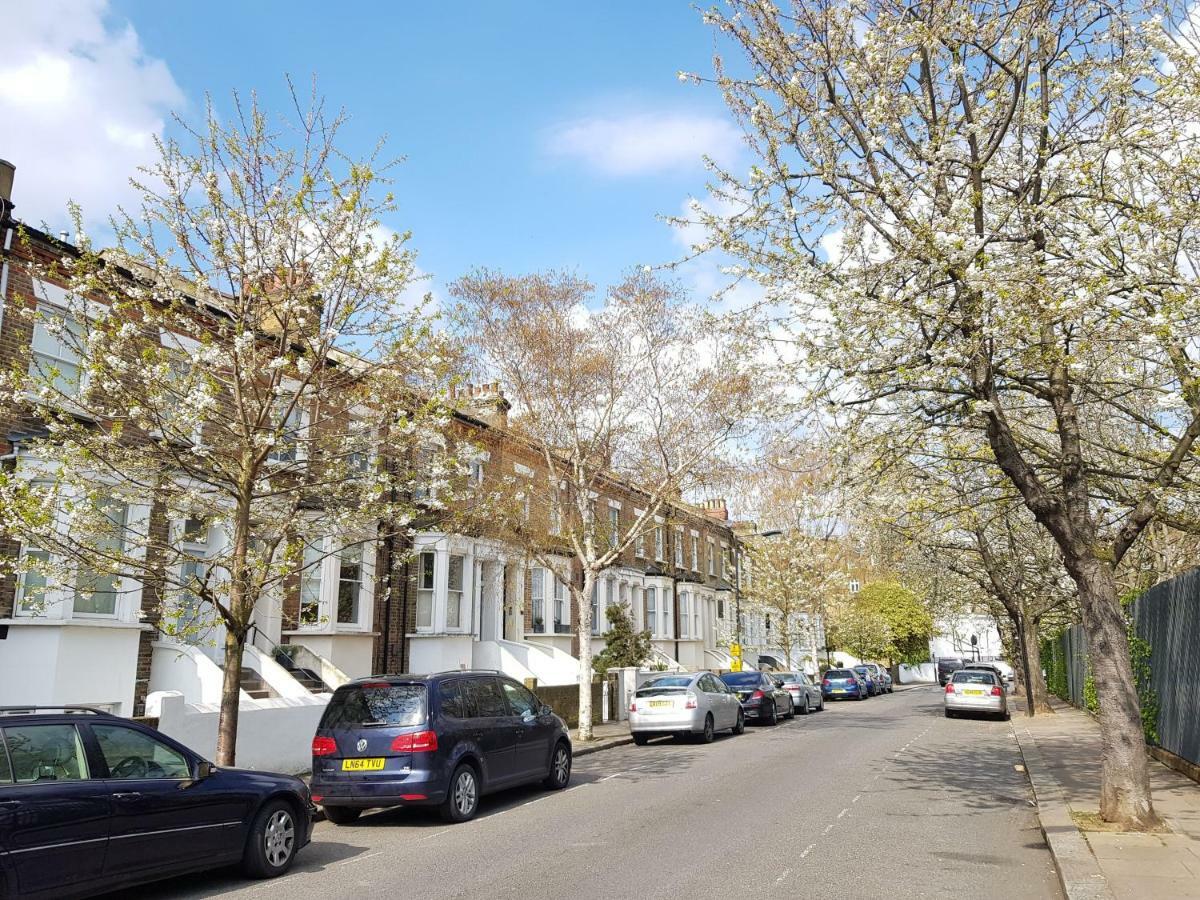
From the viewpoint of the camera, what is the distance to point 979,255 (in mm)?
8656

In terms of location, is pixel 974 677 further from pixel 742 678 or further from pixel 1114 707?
pixel 1114 707

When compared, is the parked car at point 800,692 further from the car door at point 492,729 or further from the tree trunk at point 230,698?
the tree trunk at point 230,698

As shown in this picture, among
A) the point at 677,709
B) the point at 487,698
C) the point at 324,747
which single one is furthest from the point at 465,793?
the point at 677,709

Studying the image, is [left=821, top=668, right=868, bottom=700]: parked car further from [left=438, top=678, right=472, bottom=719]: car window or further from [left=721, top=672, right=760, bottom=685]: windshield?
[left=438, top=678, right=472, bottom=719]: car window

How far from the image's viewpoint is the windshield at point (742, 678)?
25.8 m

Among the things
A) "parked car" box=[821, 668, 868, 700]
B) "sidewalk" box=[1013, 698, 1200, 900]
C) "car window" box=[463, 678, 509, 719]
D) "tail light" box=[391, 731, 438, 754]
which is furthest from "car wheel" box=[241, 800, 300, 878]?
"parked car" box=[821, 668, 868, 700]

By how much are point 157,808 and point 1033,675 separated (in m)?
27.0

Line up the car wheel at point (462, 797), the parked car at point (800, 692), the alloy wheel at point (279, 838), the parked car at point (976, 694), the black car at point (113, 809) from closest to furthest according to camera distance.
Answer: the black car at point (113, 809) → the alloy wheel at point (279, 838) → the car wheel at point (462, 797) → the parked car at point (976, 694) → the parked car at point (800, 692)

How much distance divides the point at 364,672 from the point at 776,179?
47.2 feet

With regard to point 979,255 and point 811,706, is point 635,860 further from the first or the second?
point 811,706

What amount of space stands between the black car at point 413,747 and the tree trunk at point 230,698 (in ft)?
3.07

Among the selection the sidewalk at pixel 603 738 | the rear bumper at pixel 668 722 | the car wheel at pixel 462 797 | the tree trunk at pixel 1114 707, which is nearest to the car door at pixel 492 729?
the car wheel at pixel 462 797

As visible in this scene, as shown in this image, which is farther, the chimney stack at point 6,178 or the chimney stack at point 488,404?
the chimney stack at point 488,404

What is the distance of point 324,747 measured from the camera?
408 inches
